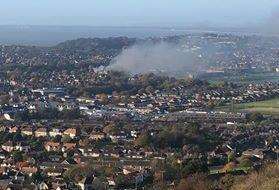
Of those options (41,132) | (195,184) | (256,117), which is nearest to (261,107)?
(256,117)

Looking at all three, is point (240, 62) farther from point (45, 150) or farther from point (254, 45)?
point (45, 150)

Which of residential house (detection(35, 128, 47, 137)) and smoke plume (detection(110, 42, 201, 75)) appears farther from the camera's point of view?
smoke plume (detection(110, 42, 201, 75))

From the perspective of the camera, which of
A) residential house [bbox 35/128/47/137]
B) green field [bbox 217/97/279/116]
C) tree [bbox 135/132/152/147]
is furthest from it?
green field [bbox 217/97/279/116]

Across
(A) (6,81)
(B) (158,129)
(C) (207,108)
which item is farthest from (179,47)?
(B) (158,129)

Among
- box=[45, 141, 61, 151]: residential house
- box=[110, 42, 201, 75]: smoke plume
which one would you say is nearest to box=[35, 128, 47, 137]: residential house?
box=[45, 141, 61, 151]: residential house

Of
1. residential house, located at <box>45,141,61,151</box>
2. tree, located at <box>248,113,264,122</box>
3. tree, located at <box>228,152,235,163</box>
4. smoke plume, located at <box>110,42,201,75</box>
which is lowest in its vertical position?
smoke plume, located at <box>110,42,201,75</box>

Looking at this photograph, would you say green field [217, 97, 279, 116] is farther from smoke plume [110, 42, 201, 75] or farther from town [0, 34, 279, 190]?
smoke plume [110, 42, 201, 75]
